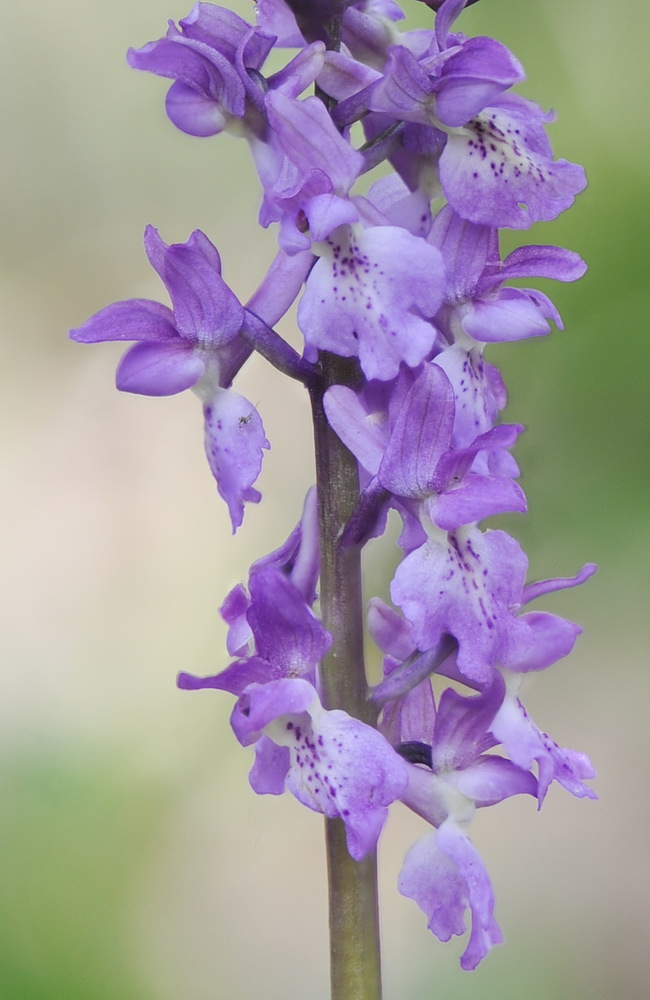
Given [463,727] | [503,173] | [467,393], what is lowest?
[463,727]

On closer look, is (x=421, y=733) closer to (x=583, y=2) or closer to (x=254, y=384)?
(x=254, y=384)

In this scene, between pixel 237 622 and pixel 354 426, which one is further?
pixel 237 622

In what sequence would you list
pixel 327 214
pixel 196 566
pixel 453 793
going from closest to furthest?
pixel 327 214 < pixel 453 793 < pixel 196 566

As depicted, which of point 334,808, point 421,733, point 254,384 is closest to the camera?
point 334,808

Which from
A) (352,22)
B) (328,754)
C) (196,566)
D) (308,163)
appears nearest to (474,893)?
(328,754)

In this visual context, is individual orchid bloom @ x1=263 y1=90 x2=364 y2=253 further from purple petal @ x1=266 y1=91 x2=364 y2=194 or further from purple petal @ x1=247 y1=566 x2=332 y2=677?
purple petal @ x1=247 y1=566 x2=332 y2=677

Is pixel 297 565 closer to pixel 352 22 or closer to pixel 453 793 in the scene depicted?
pixel 453 793

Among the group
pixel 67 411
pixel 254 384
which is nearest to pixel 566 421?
pixel 254 384

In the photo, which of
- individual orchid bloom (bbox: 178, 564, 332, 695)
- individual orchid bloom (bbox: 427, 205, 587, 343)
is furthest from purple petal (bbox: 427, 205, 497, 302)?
individual orchid bloom (bbox: 178, 564, 332, 695)
